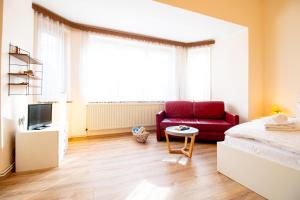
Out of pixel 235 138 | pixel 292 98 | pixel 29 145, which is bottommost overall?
pixel 29 145

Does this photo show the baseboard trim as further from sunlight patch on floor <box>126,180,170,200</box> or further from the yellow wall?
the yellow wall

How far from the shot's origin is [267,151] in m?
1.73

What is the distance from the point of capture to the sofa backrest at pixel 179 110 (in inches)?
170

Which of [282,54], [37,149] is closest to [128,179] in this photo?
[37,149]

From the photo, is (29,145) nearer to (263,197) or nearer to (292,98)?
(263,197)

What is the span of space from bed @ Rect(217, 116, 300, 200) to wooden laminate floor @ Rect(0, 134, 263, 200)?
139 mm

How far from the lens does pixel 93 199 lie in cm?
168

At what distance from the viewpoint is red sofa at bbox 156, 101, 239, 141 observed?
355 cm

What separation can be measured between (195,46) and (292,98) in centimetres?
269

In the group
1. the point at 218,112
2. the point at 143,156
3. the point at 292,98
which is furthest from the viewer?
the point at 218,112

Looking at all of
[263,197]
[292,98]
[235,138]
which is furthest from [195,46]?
[263,197]

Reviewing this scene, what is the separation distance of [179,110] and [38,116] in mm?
3076

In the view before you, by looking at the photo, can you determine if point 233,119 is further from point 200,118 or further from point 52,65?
point 52,65

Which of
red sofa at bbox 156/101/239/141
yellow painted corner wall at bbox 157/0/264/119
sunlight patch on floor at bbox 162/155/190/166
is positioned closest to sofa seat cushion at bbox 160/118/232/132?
red sofa at bbox 156/101/239/141
